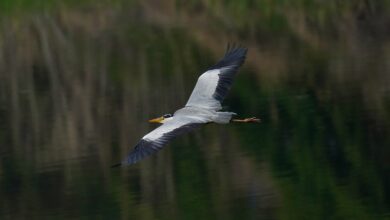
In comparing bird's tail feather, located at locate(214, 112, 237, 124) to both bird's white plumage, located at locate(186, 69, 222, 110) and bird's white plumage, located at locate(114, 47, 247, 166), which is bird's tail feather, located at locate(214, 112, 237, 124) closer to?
bird's white plumage, located at locate(114, 47, 247, 166)

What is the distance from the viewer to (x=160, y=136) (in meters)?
9.38

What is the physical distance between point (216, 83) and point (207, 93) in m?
0.16

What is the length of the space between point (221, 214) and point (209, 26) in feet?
42.1

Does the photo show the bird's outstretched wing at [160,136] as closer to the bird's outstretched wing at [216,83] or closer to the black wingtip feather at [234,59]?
the bird's outstretched wing at [216,83]

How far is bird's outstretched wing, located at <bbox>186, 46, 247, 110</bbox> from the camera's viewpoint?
10312 millimetres

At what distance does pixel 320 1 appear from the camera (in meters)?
25.4

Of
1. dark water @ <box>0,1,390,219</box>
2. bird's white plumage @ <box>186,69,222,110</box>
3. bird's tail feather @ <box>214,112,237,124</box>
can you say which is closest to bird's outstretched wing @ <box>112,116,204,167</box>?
bird's tail feather @ <box>214,112,237,124</box>

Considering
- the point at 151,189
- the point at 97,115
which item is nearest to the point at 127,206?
the point at 151,189

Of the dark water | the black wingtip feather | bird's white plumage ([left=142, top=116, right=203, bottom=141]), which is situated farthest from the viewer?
the dark water

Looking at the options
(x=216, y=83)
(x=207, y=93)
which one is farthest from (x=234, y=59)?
(x=207, y=93)

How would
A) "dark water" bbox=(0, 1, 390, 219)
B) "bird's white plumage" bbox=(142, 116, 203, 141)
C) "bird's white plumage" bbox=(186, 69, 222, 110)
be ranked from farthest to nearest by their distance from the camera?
"dark water" bbox=(0, 1, 390, 219) → "bird's white plumage" bbox=(186, 69, 222, 110) → "bird's white plumage" bbox=(142, 116, 203, 141)

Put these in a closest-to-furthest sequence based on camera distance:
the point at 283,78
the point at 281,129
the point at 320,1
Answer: the point at 281,129
the point at 283,78
the point at 320,1

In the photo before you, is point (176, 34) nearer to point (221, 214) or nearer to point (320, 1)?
point (320, 1)

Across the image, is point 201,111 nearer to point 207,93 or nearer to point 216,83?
point 207,93
